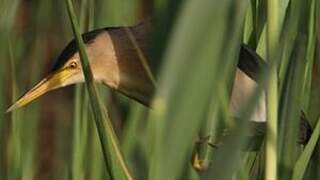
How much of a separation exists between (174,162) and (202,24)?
0.06 metres

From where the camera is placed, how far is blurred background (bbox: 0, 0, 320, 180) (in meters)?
0.34

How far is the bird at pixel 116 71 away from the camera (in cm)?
97

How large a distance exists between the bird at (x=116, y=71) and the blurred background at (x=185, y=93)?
0.07ft

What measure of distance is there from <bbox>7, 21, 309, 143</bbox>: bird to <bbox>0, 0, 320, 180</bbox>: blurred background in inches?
0.8

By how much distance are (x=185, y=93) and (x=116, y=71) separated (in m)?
0.71

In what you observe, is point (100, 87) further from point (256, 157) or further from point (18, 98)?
point (256, 157)

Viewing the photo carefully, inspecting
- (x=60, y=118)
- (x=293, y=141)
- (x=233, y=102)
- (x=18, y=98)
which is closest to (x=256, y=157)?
(x=293, y=141)

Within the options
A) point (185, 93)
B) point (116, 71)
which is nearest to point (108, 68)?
point (116, 71)

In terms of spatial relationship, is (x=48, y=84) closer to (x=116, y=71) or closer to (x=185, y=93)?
(x=116, y=71)

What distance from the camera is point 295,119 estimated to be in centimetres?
65

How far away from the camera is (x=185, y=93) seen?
339 millimetres

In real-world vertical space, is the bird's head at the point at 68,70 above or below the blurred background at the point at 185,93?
above

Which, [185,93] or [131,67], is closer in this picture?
[185,93]

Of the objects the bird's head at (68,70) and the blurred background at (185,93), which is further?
the bird's head at (68,70)
